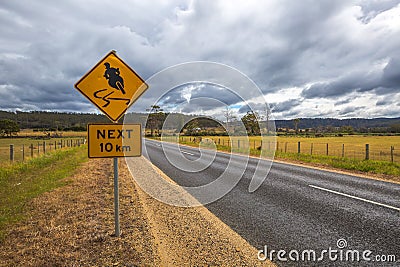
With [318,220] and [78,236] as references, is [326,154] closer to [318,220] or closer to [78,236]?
[318,220]

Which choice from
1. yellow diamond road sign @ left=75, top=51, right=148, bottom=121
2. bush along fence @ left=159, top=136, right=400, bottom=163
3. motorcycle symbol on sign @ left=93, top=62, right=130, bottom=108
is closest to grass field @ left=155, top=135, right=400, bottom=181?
bush along fence @ left=159, top=136, right=400, bottom=163

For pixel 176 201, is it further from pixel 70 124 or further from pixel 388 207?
pixel 70 124

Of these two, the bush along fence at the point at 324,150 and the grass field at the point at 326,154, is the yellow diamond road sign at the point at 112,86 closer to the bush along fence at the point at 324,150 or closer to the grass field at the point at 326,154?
the grass field at the point at 326,154

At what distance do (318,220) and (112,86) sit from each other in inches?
166

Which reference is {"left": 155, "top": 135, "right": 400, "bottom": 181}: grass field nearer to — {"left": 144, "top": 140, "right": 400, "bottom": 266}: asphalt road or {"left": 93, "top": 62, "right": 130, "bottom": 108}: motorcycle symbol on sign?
{"left": 144, "top": 140, "right": 400, "bottom": 266}: asphalt road

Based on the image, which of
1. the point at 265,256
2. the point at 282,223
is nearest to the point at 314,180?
the point at 282,223

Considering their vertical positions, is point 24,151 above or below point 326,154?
below

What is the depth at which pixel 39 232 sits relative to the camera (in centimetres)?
412

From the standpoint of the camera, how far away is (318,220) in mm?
4520

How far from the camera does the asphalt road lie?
3314 millimetres

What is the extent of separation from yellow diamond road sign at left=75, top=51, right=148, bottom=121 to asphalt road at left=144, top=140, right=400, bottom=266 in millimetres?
2755

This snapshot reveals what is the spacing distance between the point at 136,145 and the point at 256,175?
253 inches

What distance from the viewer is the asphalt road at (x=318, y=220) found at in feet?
10.9

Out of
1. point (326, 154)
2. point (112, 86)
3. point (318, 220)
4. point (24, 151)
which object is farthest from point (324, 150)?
point (24, 151)
